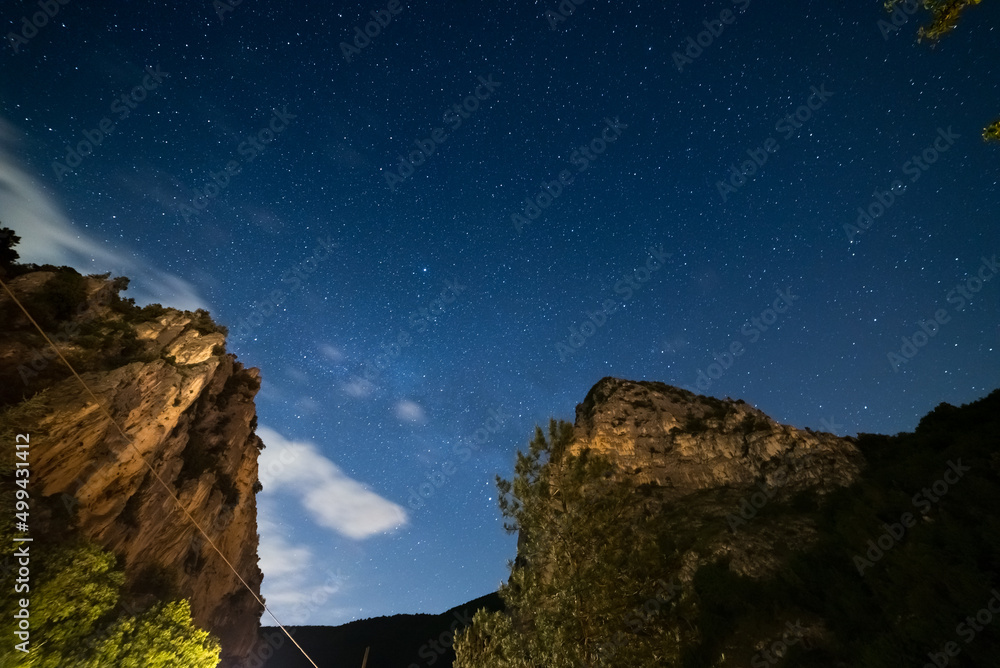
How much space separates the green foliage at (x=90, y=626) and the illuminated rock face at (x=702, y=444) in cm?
3179

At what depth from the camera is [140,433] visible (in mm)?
35469

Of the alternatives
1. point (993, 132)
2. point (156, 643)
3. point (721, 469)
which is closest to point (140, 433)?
point (156, 643)

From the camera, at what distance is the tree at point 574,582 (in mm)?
11398

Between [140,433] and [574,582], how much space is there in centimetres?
4103

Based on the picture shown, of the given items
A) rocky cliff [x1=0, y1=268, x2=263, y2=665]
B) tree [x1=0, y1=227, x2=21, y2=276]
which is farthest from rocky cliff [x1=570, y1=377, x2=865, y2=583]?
tree [x1=0, y1=227, x2=21, y2=276]

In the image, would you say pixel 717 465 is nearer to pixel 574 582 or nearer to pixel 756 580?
pixel 756 580

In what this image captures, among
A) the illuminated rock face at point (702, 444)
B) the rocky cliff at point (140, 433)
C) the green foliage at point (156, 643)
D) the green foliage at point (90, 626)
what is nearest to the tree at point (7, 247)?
the rocky cliff at point (140, 433)

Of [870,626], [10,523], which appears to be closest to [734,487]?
[870,626]

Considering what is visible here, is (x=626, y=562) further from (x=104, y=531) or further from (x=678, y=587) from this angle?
(x=104, y=531)

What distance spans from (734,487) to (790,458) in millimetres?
6532

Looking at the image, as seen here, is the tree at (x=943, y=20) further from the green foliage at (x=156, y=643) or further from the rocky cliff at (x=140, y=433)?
the green foliage at (x=156, y=643)

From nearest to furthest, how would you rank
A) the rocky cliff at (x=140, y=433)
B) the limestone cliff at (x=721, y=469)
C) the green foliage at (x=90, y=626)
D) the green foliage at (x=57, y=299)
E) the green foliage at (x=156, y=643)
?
the green foliage at (x=90, y=626) < the green foliage at (x=156, y=643) < the limestone cliff at (x=721, y=469) < the rocky cliff at (x=140, y=433) < the green foliage at (x=57, y=299)

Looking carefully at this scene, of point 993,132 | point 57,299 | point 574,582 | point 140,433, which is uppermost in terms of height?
point 57,299

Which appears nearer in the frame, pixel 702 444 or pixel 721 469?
pixel 721 469
